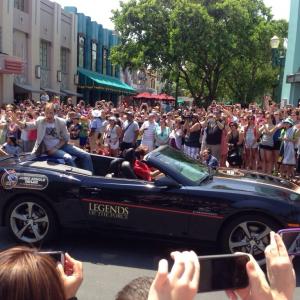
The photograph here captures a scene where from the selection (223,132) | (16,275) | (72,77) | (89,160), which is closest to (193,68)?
(72,77)

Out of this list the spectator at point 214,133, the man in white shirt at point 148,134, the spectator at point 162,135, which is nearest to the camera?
the spectator at point 214,133

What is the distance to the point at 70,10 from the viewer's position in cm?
3925

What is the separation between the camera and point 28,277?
1.22m

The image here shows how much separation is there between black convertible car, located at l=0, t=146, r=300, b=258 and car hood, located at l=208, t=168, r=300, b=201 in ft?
0.04

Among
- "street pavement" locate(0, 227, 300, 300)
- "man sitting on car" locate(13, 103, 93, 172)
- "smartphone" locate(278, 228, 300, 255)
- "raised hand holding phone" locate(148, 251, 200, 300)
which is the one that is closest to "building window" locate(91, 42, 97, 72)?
"man sitting on car" locate(13, 103, 93, 172)

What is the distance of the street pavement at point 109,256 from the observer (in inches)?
177

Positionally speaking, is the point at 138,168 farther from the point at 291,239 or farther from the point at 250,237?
the point at 291,239

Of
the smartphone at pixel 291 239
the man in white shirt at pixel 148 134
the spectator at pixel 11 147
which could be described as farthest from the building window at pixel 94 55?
the smartphone at pixel 291 239

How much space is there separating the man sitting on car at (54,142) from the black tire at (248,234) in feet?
7.90

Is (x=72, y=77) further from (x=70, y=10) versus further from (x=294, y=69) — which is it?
(x=294, y=69)

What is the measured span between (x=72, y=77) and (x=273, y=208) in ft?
110

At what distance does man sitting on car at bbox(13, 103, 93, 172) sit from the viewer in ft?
21.7

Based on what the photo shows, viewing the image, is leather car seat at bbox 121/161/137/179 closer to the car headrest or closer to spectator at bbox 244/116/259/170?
the car headrest

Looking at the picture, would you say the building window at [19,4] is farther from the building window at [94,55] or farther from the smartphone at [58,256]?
the smartphone at [58,256]
